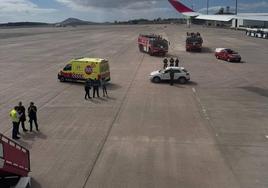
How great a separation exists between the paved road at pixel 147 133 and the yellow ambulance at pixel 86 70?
2.94ft

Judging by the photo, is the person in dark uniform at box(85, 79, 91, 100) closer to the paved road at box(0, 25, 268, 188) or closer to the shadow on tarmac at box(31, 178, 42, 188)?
the paved road at box(0, 25, 268, 188)

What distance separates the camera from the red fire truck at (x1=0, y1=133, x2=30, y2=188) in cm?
1158

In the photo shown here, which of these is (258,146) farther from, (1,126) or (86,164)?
(1,126)

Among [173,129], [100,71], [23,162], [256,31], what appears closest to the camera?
[23,162]

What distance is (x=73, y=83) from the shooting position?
113 feet

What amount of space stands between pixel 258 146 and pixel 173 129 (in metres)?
4.49

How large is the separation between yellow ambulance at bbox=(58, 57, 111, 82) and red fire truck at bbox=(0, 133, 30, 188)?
19.7m

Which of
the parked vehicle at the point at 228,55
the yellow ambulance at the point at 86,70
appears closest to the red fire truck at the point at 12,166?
the yellow ambulance at the point at 86,70

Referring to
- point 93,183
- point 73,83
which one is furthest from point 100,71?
point 93,183

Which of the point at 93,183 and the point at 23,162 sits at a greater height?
the point at 23,162

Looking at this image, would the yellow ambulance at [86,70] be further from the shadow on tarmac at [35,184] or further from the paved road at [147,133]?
the shadow on tarmac at [35,184]

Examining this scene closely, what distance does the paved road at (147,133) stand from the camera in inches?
560

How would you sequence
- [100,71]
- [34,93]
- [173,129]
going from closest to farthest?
[173,129], [34,93], [100,71]

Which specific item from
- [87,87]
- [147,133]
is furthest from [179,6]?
[147,133]
